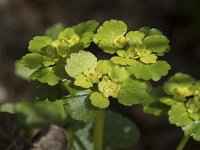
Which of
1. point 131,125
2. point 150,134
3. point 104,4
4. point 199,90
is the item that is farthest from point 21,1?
point 199,90

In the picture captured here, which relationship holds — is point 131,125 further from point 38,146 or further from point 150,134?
point 150,134

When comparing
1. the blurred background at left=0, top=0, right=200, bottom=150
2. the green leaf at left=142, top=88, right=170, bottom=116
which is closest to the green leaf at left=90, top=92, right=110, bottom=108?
the green leaf at left=142, top=88, right=170, bottom=116

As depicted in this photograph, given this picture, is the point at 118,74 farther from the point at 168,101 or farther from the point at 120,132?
the point at 120,132

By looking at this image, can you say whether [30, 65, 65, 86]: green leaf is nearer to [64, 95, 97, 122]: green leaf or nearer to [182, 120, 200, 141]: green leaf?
[64, 95, 97, 122]: green leaf

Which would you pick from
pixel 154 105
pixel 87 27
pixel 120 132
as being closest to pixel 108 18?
pixel 120 132

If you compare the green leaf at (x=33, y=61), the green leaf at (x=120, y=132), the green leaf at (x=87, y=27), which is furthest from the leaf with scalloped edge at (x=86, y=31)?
the green leaf at (x=120, y=132)

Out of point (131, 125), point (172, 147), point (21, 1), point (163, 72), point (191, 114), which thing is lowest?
point (172, 147)
